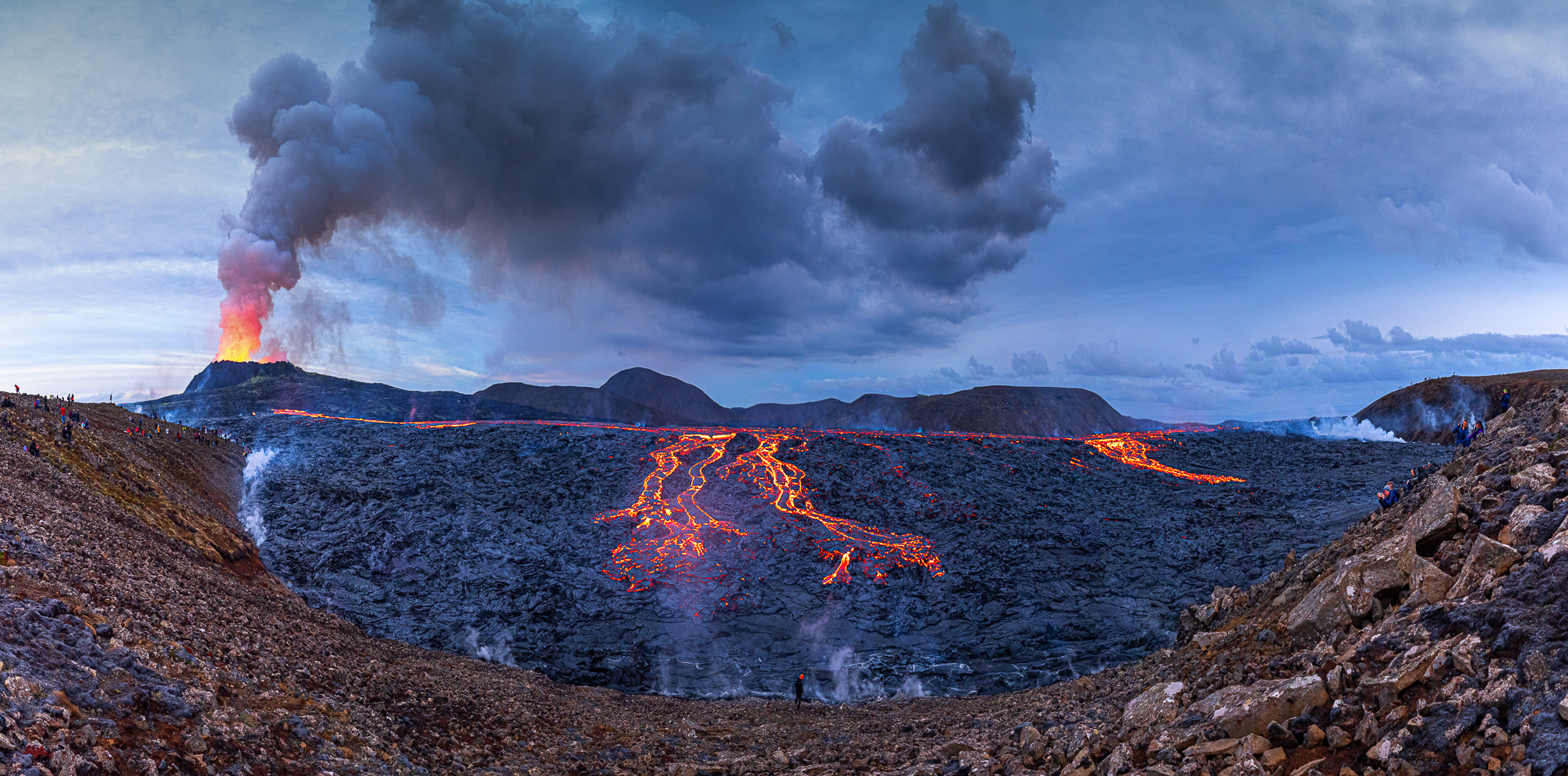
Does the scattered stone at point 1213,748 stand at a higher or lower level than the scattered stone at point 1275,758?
lower

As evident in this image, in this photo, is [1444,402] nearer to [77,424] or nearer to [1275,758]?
[1275,758]

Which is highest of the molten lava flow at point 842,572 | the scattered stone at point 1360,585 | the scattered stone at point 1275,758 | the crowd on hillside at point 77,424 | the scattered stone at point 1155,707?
the crowd on hillside at point 77,424

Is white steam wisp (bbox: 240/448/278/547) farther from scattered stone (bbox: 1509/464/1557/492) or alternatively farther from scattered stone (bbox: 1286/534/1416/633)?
scattered stone (bbox: 1509/464/1557/492)

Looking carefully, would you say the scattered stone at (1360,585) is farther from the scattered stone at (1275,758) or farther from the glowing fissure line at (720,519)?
the glowing fissure line at (720,519)

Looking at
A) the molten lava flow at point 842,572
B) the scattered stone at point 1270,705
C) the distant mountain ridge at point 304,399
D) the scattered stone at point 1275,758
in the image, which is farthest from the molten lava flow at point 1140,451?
the distant mountain ridge at point 304,399

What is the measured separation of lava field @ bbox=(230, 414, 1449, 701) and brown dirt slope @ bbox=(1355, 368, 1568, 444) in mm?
51315

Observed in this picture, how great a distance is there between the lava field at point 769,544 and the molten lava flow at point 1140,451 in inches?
53.3

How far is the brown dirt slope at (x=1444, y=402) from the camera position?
96.9m

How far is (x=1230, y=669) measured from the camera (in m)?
12.3

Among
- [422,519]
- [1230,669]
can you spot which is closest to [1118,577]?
[1230,669]

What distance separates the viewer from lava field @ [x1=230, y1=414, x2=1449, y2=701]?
3122cm

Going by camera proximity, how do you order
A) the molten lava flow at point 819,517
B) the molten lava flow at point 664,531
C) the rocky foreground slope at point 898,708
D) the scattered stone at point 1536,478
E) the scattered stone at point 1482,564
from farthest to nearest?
1. the molten lava flow at point 819,517
2. the molten lava flow at point 664,531
3. the scattered stone at point 1536,478
4. the scattered stone at point 1482,564
5. the rocky foreground slope at point 898,708

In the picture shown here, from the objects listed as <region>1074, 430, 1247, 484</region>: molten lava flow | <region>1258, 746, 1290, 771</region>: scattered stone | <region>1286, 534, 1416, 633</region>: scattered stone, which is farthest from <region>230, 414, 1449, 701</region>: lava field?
<region>1258, 746, 1290, 771</region>: scattered stone

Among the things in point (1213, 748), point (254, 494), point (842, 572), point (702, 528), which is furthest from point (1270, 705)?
point (254, 494)
